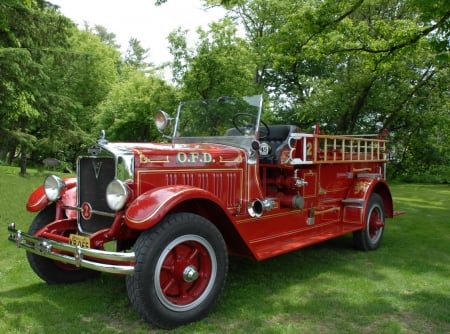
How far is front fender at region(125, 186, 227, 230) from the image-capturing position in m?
3.47

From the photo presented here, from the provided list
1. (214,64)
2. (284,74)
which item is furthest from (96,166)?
(284,74)

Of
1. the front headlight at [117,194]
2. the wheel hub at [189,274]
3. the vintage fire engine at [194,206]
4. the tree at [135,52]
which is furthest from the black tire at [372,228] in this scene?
the tree at [135,52]

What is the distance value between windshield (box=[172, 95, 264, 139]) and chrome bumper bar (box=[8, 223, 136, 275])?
226 centimetres

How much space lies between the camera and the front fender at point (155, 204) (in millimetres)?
3473

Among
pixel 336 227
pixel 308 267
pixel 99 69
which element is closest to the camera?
pixel 308 267

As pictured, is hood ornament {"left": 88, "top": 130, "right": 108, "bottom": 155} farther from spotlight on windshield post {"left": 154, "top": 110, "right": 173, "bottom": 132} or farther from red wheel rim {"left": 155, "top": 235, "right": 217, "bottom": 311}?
spotlight on windshield post {"left": 154, "top": 110, "right": 173, "bottom": 132}

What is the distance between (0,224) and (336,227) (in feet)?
18.4

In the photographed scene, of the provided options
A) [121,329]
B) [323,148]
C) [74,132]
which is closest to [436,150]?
[74,132]

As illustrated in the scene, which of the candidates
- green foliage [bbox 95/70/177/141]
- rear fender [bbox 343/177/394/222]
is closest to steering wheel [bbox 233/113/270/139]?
rear fender [bbox 343/177/394/222]

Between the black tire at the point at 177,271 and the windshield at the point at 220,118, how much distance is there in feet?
5.57

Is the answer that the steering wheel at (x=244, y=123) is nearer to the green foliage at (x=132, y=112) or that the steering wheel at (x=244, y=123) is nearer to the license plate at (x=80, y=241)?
the license plate at (x=80, y=241)

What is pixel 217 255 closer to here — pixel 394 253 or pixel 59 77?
pixel 394 253

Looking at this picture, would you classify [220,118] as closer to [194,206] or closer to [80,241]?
[194,206]

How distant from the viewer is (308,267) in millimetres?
5582
